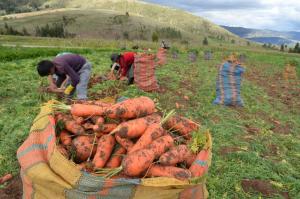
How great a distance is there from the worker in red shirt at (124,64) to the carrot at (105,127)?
6.55 m

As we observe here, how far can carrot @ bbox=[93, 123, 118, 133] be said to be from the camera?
3.91 metres

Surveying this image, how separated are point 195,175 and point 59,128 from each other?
1.62 meters

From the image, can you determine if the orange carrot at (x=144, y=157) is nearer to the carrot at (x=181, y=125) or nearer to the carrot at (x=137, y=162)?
the carrot at (x=137, y=162)

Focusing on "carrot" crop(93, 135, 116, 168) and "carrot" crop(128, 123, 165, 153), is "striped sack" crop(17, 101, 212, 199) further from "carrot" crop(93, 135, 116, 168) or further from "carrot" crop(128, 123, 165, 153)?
"carrot" crop(128, 123, 165, 153)

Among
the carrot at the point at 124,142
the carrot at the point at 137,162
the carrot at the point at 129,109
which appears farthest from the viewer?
the carrot at the point at 129,109

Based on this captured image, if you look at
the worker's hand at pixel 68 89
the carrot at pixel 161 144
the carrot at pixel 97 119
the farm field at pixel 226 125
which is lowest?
the farm field at pixel 226 125

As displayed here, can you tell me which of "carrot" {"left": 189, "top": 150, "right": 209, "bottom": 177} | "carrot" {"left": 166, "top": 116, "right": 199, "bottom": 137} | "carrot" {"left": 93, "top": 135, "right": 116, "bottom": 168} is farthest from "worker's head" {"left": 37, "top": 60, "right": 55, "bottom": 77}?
"carrot" {"left": 189, "top": 150, "right": 209, "bottom": 177}

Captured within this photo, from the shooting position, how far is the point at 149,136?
3816mm

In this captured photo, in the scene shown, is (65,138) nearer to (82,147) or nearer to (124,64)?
(82,147)

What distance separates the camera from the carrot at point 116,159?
3674mm

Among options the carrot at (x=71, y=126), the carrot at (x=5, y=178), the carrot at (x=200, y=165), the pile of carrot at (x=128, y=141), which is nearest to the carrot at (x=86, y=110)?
the pile of carrot at (x=128, y=141)

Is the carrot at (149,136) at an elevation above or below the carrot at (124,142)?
above

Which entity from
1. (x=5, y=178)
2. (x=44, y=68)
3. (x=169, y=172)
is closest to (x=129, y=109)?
(x=169, y=172)

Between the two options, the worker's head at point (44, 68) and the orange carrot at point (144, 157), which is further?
the worker's head at point (44, 68)
